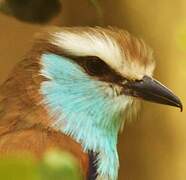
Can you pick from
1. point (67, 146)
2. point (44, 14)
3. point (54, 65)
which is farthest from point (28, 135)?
point (44, 14)

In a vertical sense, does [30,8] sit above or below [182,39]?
above

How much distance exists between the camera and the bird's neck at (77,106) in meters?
1.16

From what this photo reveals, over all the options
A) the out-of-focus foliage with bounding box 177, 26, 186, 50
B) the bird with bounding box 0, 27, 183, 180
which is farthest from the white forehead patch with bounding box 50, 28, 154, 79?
the out-of-focus foliage with bounding box 177, 26, 186, 50

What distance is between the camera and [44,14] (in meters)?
1.23

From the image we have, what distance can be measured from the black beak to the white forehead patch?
0.02 meters

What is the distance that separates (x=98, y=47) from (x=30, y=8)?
183mm

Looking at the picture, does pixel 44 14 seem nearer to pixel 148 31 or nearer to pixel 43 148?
pixel 43 148

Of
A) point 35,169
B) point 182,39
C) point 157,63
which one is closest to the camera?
point 35,169

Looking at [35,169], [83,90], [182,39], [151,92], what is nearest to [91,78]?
[83,90]

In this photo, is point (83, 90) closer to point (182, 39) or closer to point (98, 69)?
point (98, 69)

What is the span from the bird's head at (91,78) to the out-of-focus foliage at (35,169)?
0.96 metres

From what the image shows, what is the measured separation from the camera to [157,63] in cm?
215

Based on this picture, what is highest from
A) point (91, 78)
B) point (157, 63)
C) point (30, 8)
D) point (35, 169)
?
point (157, 63)

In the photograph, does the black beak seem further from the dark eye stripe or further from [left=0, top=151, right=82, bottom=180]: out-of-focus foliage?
[left=0, top=151, right=82, bottom=180]: out-of-focus foliage
